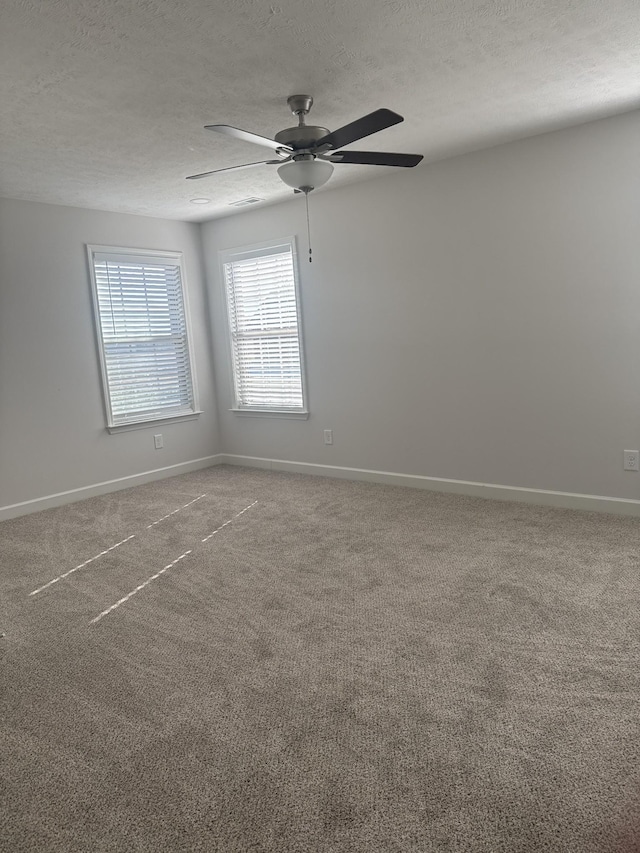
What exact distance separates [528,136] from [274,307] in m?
2.63

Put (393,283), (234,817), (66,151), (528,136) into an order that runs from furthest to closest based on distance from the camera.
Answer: (393,283), (528,136), (66,151), (234,817)

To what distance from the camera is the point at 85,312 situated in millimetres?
4996

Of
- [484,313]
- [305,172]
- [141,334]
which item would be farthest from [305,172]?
[141,334]

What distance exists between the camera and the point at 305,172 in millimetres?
2936

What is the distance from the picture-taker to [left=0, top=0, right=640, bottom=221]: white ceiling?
7.17 ft

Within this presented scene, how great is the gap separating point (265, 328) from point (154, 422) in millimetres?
1422

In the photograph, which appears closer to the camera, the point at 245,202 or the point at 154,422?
the point at 245,202

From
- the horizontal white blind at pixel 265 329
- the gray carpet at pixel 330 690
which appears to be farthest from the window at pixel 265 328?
the gray carpet at pixel 330 690

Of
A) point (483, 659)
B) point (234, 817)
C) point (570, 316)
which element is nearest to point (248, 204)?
point (570, 316)

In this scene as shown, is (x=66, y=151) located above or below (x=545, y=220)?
above

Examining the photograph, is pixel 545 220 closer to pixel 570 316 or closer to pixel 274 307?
pixel 570 316

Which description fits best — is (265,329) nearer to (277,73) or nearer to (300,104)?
(300,104)

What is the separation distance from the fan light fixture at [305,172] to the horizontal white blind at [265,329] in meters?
2.29

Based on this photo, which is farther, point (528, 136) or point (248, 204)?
point (248, 204)
